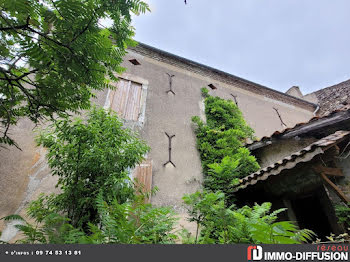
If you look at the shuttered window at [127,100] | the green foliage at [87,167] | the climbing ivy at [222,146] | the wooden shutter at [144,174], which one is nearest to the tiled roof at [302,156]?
the climbing ivy at [222,146]

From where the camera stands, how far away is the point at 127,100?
18.3ft

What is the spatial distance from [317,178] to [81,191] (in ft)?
13.0

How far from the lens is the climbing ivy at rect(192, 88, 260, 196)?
4.53 meters

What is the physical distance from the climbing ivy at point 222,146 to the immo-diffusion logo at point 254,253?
8.59 ft

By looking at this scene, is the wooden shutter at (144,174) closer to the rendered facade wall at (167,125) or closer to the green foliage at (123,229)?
the rendered facade wall at (167,125)

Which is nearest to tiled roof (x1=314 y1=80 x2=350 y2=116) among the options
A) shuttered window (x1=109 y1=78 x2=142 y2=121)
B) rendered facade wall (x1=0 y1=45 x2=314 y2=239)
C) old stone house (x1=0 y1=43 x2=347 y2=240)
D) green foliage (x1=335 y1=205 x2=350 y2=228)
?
rendered facade wall (x1=0 y1=45 x2=314 y2=239)

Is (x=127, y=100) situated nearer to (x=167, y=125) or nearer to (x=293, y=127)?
(x=167, y=125)

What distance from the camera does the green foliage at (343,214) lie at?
294cm

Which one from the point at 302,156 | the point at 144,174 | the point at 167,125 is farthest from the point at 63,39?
the point at 167,125

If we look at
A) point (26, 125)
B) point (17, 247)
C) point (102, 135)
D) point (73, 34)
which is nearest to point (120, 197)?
point (102, 135)

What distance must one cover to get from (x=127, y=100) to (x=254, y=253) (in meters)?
4.87

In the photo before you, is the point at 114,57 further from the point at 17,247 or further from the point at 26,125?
the point at 26,125

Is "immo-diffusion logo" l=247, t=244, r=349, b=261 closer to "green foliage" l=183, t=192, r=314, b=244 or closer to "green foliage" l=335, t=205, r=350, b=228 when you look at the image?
"green foliage" l=183, t=192, r=314, b=244

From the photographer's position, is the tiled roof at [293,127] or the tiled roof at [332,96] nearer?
the tiled roof at [293,127]
